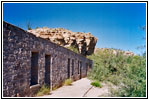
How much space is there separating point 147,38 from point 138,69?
52.2 inches

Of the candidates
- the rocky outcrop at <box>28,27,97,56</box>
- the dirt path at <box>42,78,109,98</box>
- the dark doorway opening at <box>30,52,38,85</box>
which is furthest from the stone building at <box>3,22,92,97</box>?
the rocky outcrop at <box>28,27,97,56</box>

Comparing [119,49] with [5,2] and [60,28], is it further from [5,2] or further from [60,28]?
[5,2]

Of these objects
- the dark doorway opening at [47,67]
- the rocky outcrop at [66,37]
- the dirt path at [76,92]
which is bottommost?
the dirt path at [76,92]

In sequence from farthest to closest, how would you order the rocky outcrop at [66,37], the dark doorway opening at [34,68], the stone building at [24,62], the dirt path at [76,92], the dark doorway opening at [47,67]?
1. the rocky outcrop at [66,37]
2. the dark doorway opening at [47,67]
3. the dirt path at [76,92]
4. the dark doorway opening at [34,68]
5. the stone building at [24,62]

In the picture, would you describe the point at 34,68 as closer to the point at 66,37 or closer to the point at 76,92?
→ the point at 76,92

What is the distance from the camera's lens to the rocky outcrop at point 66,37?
87.0 feet

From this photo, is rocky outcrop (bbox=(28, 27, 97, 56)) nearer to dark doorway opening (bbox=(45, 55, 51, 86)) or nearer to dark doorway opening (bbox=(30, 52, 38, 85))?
dark doorway opening (bbox=(45, 55, 51, 86))

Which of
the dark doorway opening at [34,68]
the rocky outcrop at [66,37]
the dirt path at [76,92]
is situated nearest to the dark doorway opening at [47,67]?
the dirt path at [76,92]

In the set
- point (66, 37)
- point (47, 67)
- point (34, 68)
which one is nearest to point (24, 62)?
point (34, 68)

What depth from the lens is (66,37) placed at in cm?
2712

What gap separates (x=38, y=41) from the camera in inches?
295

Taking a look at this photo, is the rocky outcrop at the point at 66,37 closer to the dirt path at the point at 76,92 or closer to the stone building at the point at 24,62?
the dirt path at the point at 76,92

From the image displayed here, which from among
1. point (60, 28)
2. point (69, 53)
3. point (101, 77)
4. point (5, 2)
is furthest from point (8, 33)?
point (60, 28)

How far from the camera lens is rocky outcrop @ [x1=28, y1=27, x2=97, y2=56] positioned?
26531 millimetres
